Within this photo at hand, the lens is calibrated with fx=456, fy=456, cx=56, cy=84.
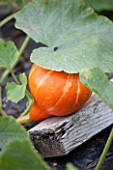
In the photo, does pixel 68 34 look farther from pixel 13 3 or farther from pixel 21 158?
pixel 13 3

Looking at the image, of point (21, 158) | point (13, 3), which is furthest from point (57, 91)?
point (13, 3)

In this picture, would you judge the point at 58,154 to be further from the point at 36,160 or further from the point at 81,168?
the point at 36,160

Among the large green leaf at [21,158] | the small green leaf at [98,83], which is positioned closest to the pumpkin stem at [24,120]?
the small green leaf at [98,83]

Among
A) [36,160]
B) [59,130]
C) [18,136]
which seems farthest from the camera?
[59,130]

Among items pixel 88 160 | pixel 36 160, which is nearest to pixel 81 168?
pixel 88 160

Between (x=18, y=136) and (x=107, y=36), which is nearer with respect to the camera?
(x=18, y=136)

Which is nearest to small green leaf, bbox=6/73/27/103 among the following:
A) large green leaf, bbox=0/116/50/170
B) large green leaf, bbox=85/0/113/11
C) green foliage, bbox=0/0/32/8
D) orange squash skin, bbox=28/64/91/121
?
orange squash skin, bbox=28/64/91/121

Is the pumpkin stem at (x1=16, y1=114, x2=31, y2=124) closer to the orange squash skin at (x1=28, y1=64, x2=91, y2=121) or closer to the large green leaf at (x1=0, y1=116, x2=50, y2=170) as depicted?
the orange squash skin at (x1=28, y1=64, x2=91, y2=121)
